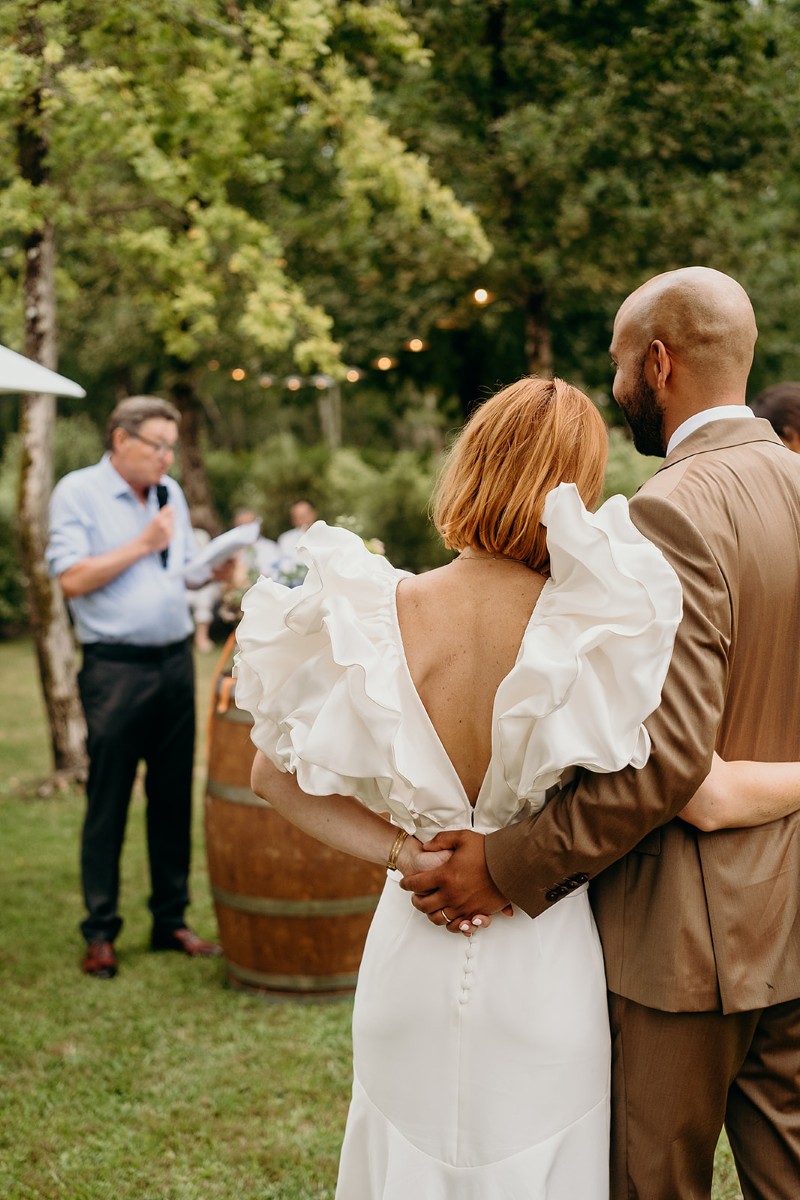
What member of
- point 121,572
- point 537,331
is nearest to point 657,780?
point 121,572

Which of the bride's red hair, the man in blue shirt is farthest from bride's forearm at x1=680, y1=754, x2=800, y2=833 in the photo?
the man in blue shirt

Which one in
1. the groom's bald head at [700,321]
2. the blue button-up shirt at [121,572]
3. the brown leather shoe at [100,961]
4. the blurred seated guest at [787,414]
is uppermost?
the groom's bald head at [700,321]

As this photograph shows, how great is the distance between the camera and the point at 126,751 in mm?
5094

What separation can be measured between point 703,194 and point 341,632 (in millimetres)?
14332

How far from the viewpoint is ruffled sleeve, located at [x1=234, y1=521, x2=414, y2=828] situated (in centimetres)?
206

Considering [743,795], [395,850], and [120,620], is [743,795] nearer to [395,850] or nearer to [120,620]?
[395,850]

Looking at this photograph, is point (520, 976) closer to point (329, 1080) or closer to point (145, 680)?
point (329, 1080)

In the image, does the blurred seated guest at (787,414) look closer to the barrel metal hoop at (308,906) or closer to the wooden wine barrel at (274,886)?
the wooden wine barrel at (274,886)

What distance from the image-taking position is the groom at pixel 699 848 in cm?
204

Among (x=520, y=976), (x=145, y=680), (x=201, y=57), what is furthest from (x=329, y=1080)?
(x=201, y=57)

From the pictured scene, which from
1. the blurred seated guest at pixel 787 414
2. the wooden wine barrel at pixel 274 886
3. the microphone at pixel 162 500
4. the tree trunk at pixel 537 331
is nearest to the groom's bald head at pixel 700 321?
the blurred seated guest at pixel 787 414

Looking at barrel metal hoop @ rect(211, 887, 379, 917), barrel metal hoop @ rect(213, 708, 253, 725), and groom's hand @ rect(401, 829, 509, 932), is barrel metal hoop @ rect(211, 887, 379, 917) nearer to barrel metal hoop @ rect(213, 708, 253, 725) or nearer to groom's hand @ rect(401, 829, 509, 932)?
barrel metal hoop @ rect(213, 708, 253, 725)

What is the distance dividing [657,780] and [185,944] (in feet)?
12.8

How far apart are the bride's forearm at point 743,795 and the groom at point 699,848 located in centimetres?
5
